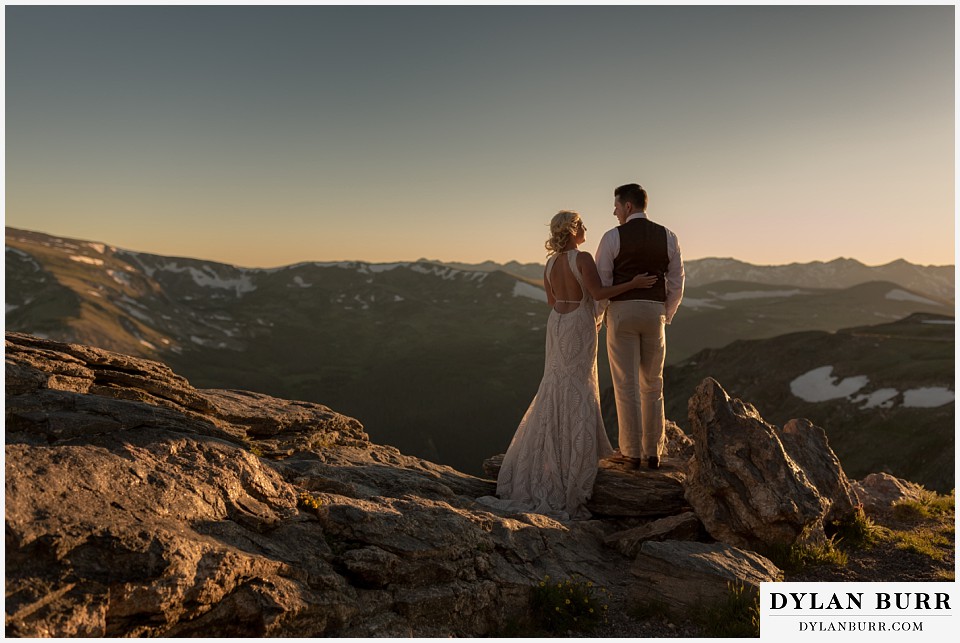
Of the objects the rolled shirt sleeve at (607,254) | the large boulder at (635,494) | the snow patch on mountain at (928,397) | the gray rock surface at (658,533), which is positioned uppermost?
the rolled shirt sleeve at (607,254)

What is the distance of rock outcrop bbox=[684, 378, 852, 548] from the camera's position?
30.7 feet

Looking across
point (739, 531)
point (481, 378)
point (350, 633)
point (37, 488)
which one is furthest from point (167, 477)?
point (481, 378)

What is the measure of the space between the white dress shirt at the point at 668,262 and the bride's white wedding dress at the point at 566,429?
45cm

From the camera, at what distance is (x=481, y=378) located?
557ft

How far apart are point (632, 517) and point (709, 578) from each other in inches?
96.4

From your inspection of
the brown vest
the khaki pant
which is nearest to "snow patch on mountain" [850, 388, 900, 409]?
the khaki pant

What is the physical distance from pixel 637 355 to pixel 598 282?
1.48 metres

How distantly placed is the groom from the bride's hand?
0.16 metres

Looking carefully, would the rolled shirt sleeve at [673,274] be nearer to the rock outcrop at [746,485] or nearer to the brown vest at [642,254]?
the brown vest at [642,254]

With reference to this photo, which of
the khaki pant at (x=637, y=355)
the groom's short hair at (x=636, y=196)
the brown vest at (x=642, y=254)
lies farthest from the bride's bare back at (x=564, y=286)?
the groom's short hair at (x=636, y=196)

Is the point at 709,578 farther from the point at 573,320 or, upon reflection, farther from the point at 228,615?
the point at 228,615

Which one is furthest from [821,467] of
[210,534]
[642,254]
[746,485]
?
[210,534]

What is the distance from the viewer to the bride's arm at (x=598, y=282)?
9.84 metres

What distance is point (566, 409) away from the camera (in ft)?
34.1
